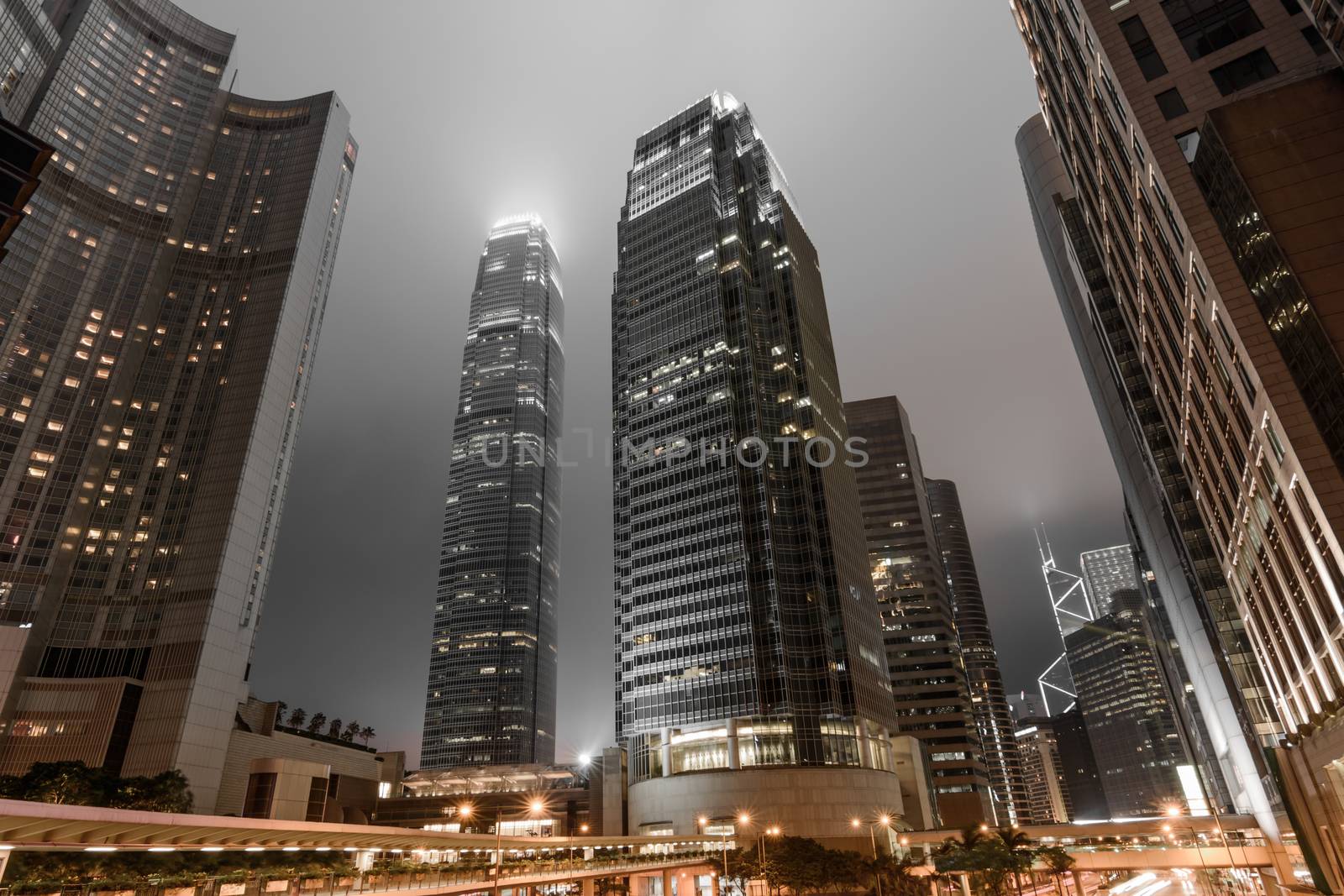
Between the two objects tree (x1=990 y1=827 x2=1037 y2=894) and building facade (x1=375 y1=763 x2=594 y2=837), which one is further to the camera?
building facade (x1=375 y1=763 x2=594 y2=837)

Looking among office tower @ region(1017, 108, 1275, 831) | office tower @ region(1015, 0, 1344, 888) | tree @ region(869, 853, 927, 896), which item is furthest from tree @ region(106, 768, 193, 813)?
office tower @ region(1017, 108, 1275, 831)

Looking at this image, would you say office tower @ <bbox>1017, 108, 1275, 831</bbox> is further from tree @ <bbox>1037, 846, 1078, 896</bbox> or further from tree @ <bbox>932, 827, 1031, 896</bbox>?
tree @ <bbox>932, 827, 1031, 896</bbox>

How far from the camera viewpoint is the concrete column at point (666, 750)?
126m

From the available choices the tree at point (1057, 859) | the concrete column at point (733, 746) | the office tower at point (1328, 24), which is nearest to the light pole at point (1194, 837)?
the tree at point (1057, 859)

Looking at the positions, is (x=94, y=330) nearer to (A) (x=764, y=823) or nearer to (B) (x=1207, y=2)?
(A) (x=764, y=823)

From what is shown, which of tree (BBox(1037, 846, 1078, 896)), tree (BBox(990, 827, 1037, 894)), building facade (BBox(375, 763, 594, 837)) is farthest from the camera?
building facade (BBox(375, 763, 594, 837))

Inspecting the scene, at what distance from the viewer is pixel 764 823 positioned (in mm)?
113375

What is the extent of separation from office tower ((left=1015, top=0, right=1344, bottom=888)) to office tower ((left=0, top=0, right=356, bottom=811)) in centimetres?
12558

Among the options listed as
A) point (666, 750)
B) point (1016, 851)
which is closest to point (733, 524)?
point (666, 750)

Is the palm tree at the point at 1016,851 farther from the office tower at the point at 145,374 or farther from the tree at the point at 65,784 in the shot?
the office tower at the point at 145,374

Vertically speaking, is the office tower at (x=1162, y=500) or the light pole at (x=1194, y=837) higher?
the office tower at (x=1162, y=500)

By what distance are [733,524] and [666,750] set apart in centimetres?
4117

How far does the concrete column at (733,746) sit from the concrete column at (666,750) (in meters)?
11.6

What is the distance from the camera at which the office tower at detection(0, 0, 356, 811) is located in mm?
107500
